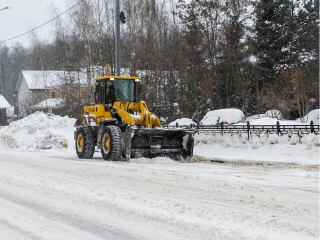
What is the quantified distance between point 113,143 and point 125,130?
0.81 metres

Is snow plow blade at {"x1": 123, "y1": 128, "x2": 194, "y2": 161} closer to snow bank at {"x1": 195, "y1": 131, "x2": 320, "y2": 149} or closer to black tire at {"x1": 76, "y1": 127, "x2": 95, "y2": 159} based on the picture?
black tire at {"x1": 76, "y1": 127, "x2": 95, "y2": 159}

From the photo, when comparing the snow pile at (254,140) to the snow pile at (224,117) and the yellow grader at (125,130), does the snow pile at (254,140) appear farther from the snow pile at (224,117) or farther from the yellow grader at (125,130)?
the yellow grader at (125,130)

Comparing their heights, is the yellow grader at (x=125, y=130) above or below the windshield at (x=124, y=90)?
below

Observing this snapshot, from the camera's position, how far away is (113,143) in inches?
573

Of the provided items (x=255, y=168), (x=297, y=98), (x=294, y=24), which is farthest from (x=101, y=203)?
(x=294, y=24)

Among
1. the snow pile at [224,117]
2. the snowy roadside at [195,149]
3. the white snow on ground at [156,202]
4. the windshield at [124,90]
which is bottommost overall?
the white snow on ground at [156,202]

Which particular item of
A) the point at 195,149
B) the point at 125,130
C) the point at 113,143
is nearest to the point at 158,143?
the point at 125,130

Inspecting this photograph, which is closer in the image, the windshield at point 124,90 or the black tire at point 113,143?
the black tire at point 113,143

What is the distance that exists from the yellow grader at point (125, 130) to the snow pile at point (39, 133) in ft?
12.8

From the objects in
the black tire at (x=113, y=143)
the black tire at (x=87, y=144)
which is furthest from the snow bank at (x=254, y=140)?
the black tire at (x=113, y=143)

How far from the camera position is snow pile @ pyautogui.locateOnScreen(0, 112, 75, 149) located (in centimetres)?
2089

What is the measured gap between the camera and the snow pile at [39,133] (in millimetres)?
Answer: 20891

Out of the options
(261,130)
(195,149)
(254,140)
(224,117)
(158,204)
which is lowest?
(158,204)

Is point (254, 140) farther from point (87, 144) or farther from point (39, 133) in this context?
point (39, 133)
